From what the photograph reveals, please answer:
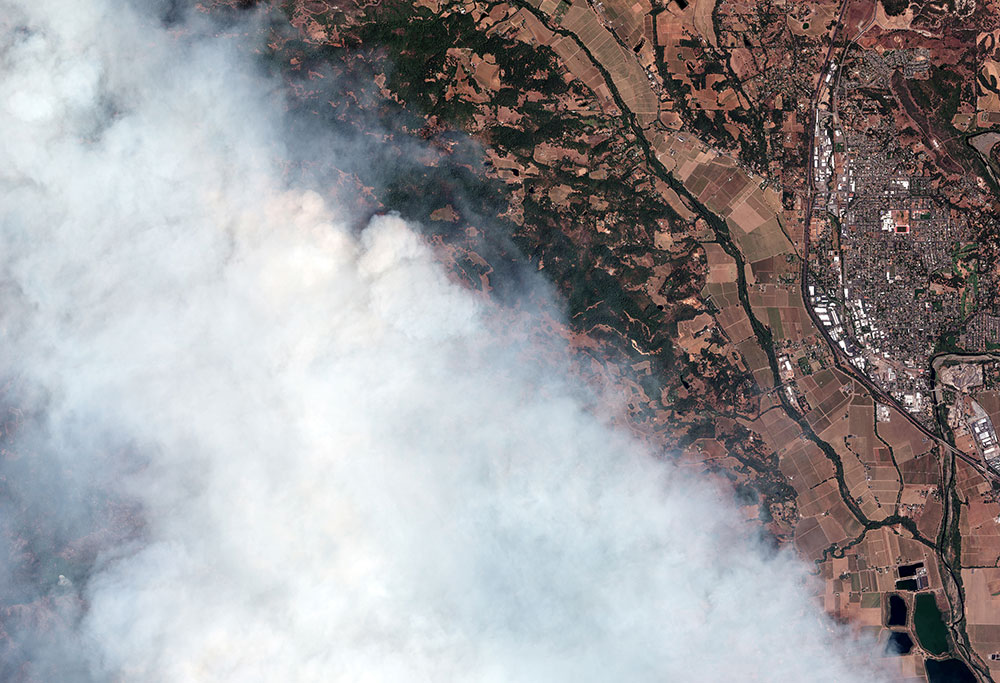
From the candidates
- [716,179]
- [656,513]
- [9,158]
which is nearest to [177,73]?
[9,158]

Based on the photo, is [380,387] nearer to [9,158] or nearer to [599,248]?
[599,248]

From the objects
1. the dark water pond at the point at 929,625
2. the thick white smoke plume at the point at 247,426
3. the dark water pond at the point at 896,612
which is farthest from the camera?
the dark water pond at the point at 929,625

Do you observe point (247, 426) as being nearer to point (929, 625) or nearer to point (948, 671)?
point (929, 625)

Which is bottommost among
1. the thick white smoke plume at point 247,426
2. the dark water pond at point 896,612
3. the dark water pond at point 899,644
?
the thick white smoke plume at point 247,426

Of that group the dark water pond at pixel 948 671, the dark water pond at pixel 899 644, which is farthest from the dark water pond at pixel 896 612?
the dark water pond at pixel 948 671

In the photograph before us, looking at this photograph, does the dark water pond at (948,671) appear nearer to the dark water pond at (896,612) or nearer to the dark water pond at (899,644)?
the dark water pond at (899,644)

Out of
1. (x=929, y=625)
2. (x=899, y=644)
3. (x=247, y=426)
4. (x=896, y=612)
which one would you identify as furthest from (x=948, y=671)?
(x=247, y=426)
